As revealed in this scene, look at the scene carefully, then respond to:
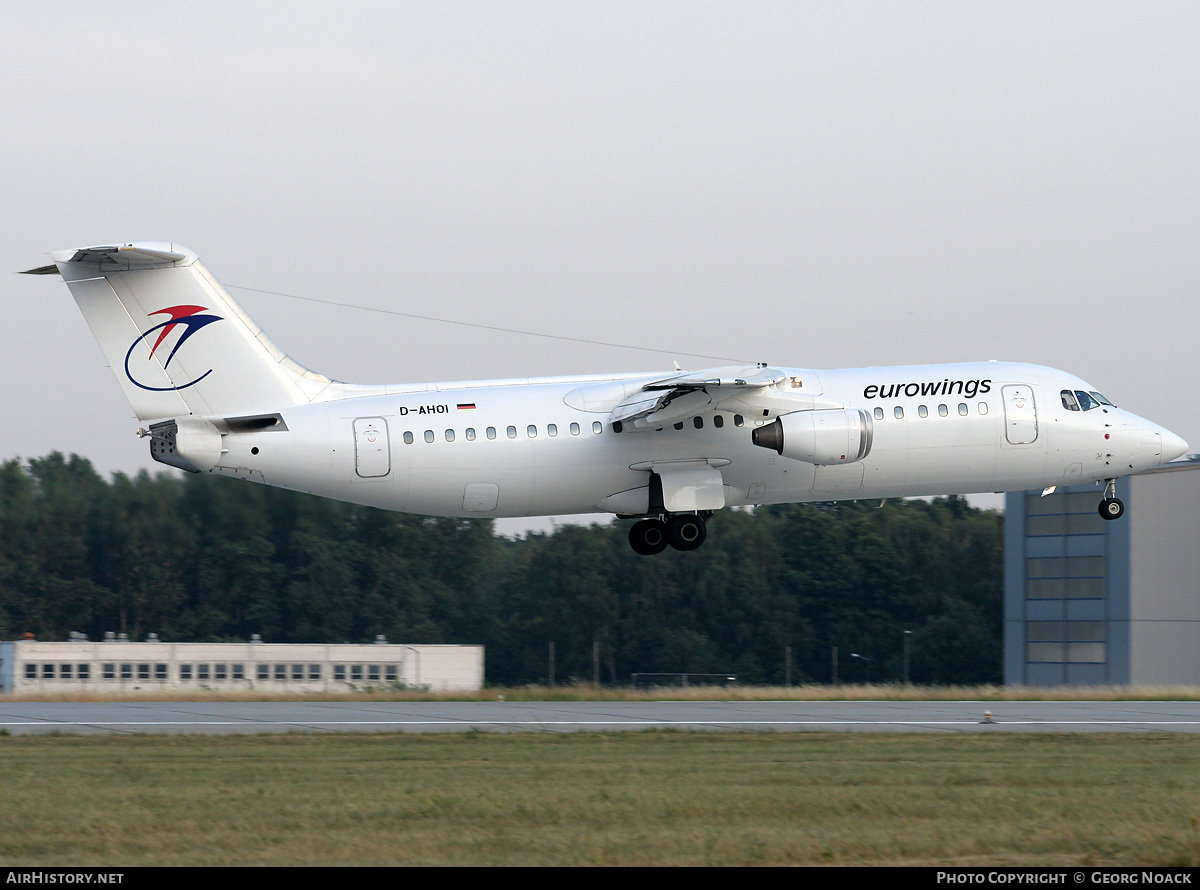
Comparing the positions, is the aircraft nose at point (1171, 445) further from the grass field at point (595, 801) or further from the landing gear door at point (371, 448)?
the landing gear door at point (371, 448)

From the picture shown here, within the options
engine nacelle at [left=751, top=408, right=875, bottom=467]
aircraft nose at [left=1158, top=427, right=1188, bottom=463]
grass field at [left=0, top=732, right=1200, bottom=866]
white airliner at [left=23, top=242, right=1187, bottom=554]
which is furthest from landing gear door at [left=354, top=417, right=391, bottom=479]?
aircraft nose at [left=1158, top=427, right=1188, bottom=463]

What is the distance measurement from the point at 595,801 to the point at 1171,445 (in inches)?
734

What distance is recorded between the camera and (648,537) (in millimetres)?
29812

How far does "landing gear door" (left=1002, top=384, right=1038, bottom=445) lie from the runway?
544cm

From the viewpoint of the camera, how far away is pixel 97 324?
26.6 m

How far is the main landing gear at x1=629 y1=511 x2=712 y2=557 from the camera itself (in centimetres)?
2923

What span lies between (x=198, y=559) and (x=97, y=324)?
40572 mm

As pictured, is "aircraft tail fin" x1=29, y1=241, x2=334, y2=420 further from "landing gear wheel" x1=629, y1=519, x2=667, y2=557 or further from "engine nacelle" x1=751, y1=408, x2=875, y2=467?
"engine nacelle" x1=751, y1=408, x2=875, y2=467

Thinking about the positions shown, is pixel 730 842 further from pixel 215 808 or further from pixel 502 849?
pixel 215 808

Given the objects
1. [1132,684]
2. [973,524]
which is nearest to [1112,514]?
[1132,684]

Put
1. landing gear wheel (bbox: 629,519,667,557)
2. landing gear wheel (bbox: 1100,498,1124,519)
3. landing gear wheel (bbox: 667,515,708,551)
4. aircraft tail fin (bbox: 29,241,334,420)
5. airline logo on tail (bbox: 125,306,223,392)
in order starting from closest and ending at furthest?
1. aircraft tail fin (bbox: 29,241,334,420)
2. airline logo on tail (bbox: 125,306,223,392)
3. landing gear wheel (bbox: 667,515,708,551)
4. landing gear wheel (bbox: 629,519,667,557)
5. landing gear wheel (bbox: 1100,498,1124,519)

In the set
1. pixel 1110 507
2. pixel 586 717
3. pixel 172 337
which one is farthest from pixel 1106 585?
pixel 172 337

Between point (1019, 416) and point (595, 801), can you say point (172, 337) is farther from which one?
point (1019, 416)

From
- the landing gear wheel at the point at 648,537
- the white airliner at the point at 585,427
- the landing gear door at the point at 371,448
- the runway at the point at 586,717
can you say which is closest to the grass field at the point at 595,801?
the runway at the point at 586,717
